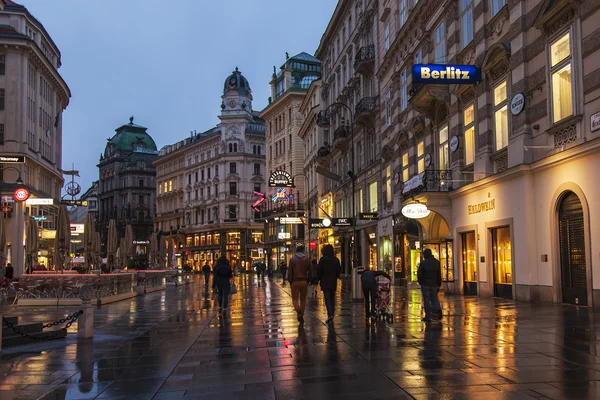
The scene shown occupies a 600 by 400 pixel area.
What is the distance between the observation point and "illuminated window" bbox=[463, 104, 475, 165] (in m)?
24.1

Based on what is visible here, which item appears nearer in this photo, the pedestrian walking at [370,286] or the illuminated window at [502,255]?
the pedestrian walking at [370,286]

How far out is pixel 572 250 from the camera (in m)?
17.7

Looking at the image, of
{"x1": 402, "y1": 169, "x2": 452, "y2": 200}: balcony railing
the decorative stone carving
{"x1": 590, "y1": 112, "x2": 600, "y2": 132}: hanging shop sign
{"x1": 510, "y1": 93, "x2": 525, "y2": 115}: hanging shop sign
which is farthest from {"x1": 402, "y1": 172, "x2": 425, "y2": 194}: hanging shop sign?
{"x1": 590, "y1": 112, "x2": 600, "y2": 132}: hanging shop sign

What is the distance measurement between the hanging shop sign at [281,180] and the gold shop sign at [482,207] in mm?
32257

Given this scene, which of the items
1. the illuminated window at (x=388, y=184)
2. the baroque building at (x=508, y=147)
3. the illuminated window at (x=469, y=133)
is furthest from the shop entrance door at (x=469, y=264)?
the illuminated window at (x=388, y=184)

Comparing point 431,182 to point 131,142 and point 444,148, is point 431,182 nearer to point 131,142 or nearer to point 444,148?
point 444,148

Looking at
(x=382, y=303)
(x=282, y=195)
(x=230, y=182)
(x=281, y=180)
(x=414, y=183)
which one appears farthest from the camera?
(x=230, y=182)

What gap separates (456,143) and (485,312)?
33.5 ft

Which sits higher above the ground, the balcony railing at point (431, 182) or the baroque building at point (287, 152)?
the baroque building at point (287, 152)

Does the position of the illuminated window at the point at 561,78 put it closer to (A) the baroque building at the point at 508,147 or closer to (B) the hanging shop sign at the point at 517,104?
(A) the baroque building at the point at 508,147

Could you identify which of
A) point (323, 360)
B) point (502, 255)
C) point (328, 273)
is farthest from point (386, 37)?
point (323, 360)

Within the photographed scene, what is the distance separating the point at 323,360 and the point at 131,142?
133 metres

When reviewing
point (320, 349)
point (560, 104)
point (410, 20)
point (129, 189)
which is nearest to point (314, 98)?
point (410, 20)

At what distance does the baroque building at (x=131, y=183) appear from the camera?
13188 cm
